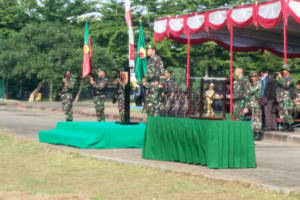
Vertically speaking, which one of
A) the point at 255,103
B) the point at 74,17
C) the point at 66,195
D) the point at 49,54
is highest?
the point at 74,17

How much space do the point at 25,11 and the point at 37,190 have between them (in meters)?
54.3

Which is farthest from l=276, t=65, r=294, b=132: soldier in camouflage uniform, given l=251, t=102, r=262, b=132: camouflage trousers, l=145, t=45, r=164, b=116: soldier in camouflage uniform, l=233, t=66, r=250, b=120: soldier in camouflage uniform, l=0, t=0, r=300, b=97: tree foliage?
l=0, t=0, r=300, b=97: tree foliage

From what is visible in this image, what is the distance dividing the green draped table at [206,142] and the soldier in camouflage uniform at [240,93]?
515cm

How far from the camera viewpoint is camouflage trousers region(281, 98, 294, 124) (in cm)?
1738

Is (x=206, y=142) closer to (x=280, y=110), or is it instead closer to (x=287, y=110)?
(x=287, y=110)

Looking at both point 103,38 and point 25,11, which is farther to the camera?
point 25,11

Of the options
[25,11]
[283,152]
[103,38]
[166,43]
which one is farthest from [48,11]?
[283,152]

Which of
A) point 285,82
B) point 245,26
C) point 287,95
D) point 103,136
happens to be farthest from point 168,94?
point 103,136

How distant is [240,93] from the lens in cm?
1602

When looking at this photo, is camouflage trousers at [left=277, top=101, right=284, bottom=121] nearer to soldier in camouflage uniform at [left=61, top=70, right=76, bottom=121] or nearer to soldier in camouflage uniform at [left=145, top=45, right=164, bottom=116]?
soldier in camouflage uniform at [left=145, top=45, right=164, bottom=116]

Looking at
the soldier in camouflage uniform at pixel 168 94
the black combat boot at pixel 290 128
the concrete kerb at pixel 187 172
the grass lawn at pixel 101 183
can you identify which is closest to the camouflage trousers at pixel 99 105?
the soldier in camouflage uniform at pixel 168 94

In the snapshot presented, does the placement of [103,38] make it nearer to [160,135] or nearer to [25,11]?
[25,11]

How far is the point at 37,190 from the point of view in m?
7.91

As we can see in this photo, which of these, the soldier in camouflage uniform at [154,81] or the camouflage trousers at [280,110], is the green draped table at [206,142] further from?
the camouflage trousers at [280,110]
